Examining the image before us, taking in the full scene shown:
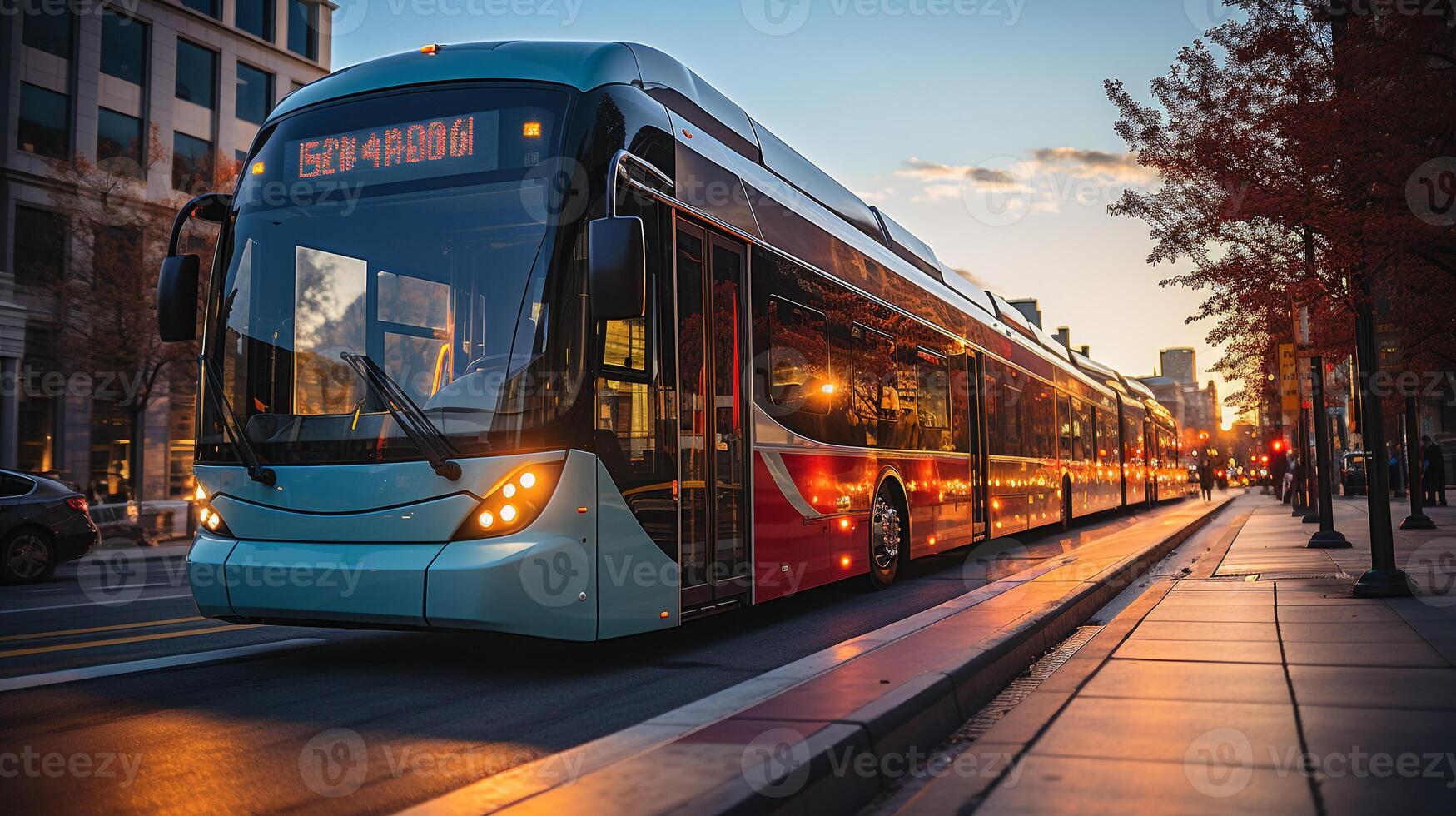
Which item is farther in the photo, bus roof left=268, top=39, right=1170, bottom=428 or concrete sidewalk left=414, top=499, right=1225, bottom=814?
bus roof left=268, top=39, right=1170, bottom=428

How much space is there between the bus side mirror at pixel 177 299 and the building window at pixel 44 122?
29.6m

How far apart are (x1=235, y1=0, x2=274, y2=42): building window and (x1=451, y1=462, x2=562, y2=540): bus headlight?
39753 millimetres

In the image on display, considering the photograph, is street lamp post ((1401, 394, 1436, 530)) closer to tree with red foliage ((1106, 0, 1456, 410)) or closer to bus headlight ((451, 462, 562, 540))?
tree with red foliage ((1106, 0, 1456, 410))

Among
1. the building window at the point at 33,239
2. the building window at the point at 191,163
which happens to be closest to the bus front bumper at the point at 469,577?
the building window at the point at 191,163

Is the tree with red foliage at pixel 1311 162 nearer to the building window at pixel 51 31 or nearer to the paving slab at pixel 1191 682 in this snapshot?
the paving slab at pixel 1191 682

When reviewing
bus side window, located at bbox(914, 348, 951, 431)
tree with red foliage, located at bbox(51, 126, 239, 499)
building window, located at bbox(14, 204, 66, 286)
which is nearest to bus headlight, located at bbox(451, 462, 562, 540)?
bus side window, located at bbox(914, 348, 951, 431)

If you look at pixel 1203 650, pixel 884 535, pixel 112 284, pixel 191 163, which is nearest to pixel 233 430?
pixel 1203 650

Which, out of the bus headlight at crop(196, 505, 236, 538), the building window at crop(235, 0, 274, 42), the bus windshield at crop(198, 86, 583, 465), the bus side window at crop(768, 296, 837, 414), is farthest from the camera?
the building window at crop(235, 0, 274, 42)

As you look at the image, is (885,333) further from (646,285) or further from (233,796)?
(233,796)

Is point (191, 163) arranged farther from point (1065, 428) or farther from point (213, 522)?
point (213, 522)

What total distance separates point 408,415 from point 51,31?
110 ft

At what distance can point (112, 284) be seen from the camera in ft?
85.7

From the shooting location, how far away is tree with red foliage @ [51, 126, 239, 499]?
26125 millimetres

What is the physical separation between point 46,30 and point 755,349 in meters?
33.0
